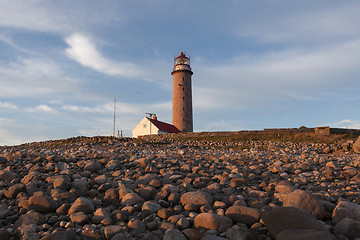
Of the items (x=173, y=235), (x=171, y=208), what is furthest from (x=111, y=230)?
(x=171, y=208)

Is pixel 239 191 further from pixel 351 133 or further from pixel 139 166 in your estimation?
pixel 351 133

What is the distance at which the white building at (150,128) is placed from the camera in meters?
33.8

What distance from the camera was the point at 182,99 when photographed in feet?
124

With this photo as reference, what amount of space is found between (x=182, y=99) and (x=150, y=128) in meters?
6.74

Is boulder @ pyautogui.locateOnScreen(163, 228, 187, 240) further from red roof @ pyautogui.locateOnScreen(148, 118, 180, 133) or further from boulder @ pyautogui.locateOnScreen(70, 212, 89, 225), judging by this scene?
red roof @ pyautogui.locateOnScreen(148, 118, 180, 133)

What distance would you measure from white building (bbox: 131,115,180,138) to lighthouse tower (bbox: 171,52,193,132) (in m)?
1.61

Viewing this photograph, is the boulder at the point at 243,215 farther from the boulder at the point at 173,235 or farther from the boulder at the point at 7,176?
the boulder at the point at 7,176

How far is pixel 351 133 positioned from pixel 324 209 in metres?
22.4

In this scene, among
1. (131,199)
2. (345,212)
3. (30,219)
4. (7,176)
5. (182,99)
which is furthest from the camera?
(182,99)

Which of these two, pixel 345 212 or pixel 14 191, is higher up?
pixel 14 191

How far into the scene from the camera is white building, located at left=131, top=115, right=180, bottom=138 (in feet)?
111

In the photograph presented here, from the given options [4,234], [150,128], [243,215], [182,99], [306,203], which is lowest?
[4,234]

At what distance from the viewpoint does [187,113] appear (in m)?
38.0

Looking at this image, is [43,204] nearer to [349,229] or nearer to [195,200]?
[195,200]
